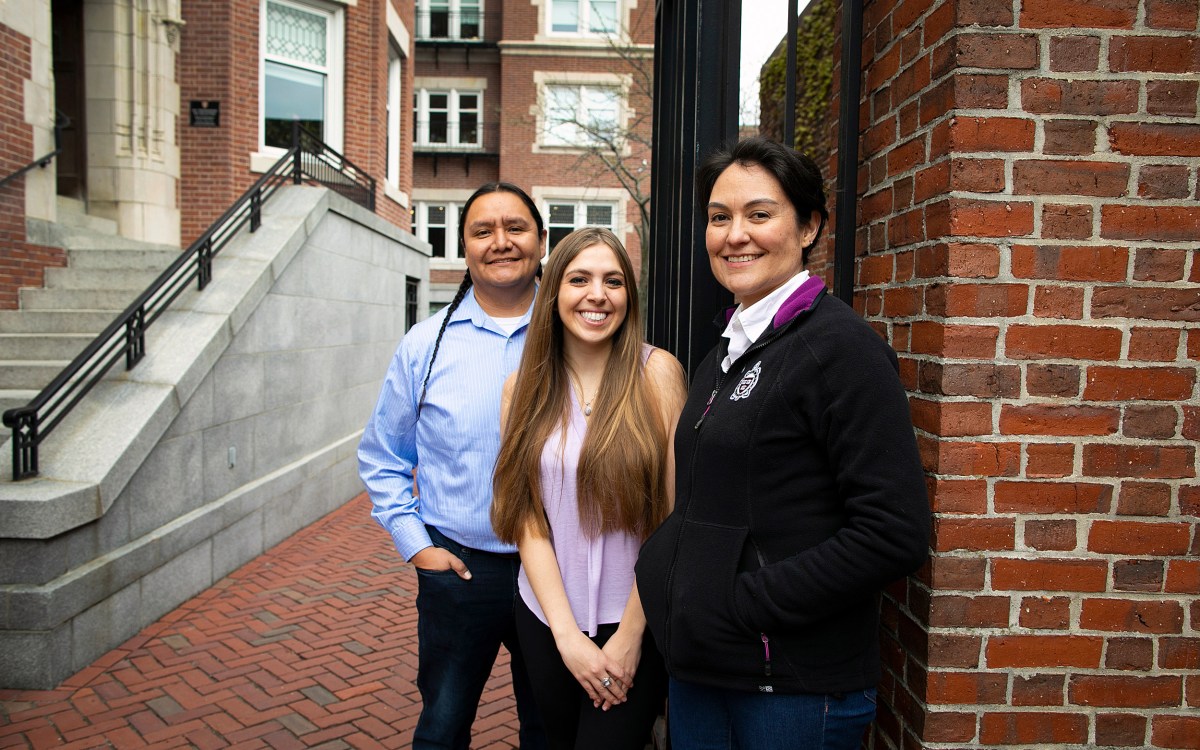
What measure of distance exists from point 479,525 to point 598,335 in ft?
2.50

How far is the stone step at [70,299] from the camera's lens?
282 inches

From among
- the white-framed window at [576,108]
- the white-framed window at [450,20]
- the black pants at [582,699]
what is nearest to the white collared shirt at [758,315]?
the black pants at [582,699]

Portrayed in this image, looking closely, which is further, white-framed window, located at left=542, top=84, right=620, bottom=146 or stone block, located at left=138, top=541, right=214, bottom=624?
white-framed window, located at left=542, top=84, right=620, bottom=146

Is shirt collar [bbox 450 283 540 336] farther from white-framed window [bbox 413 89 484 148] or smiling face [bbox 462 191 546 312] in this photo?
white-framed window [bbox 413 89 484 148]

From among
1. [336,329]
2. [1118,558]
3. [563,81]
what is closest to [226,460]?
[336,329]

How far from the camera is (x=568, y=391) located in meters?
2.26

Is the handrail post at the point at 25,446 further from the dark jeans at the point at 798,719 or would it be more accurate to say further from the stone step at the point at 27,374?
the dark jeans at the point at 798,719

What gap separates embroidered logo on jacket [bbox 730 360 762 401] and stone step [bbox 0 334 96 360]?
6.38 meters

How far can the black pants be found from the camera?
2.13 m

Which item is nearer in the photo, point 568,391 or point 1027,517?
point 1027,517

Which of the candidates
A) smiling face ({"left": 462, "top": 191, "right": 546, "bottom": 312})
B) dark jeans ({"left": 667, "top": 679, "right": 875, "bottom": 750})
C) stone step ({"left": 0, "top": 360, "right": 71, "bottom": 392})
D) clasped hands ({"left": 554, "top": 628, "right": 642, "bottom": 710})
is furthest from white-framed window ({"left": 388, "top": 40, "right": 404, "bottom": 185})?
dark jeans ({"left": 667, "top": 679, "right": 875, "bottom": 750})

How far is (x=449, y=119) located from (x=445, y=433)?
26.2 metres

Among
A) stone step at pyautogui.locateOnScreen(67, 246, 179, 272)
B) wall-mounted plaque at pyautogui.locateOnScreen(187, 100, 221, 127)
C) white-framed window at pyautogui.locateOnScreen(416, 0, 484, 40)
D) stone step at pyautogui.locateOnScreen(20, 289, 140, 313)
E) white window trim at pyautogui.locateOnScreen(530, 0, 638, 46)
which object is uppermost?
white-framed window at pyautogui.locateOnScreen(416, 0, 484, 40)

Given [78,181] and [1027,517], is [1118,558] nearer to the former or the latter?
[1027,517]
